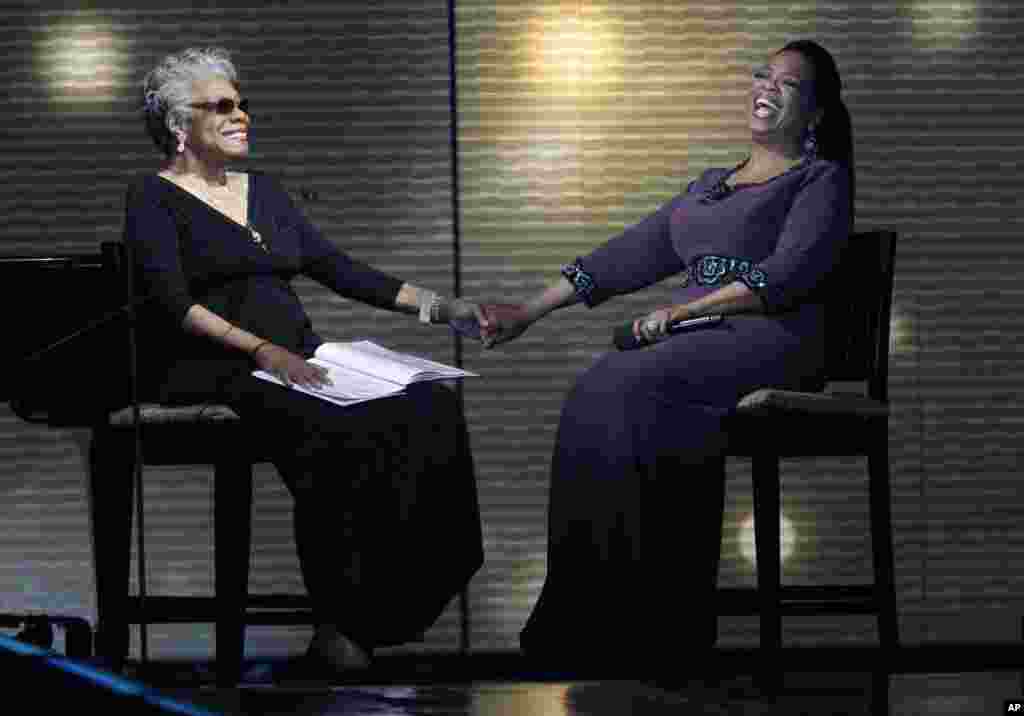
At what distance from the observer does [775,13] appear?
14.3 ft

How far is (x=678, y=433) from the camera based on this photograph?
11.8ft

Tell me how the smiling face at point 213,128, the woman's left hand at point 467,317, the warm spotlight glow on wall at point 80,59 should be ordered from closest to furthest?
the smiling face at point 213,128 < the woman's left hand at point 467,317 < the warm spotlight glow on wall at point 80,59

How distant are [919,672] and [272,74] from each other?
2.34 metres

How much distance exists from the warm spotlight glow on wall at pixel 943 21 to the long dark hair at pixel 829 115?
0.66 m

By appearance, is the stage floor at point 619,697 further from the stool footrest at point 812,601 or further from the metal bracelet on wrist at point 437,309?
the metal bracelet on wrist at point 437,309

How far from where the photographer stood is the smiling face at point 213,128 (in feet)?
12.4

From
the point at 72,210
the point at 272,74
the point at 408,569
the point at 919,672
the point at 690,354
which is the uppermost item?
the point at 272,74

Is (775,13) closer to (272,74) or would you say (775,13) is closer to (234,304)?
(272,74)

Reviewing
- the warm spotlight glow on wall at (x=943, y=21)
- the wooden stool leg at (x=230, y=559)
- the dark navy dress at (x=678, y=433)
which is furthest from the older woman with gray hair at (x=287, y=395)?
the warm spotlight glow on wall at (x=943, y=21)

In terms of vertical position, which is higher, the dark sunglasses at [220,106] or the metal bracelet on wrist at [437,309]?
the dark sunglasses at [220,106]

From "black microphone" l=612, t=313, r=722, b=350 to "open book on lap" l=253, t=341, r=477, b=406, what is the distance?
0.41 meters

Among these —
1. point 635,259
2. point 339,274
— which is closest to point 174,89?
point 339,274

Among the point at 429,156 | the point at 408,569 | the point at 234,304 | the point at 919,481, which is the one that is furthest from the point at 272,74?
the point at 919,481

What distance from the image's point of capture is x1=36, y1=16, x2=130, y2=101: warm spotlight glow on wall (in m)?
4.35
